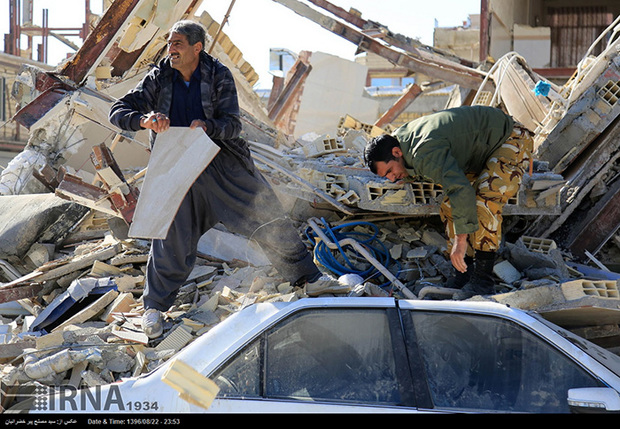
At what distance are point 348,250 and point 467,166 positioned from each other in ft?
4.61

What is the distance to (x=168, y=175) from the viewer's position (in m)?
4.49

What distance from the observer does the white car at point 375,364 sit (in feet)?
9.49

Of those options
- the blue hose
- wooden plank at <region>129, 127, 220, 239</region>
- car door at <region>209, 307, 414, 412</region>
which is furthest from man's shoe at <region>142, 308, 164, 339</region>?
car door at <region>209, 307, 414, 412</region>

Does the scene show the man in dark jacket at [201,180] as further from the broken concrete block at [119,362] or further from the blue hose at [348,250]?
the blue hose at [348,250]

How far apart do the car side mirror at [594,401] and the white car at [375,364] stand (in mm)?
176

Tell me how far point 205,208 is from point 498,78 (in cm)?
492

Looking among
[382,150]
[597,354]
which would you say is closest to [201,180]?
[382,150]

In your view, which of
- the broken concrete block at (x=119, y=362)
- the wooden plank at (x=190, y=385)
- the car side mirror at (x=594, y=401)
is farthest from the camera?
the broken concrete block at (x=119, y=362)

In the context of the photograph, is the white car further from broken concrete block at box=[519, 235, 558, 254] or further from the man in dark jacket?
broken concrete block at box=[519, 235, 558, 254]

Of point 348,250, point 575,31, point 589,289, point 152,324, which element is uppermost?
point 575,31

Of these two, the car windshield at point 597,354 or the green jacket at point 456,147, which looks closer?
the car windshield at point 597,354

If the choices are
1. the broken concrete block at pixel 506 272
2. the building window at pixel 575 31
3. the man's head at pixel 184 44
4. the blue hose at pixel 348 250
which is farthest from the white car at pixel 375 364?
the building window at pixel 575 31

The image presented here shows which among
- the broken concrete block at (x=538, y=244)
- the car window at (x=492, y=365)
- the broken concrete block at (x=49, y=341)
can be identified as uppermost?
the car window at (x=492, y=365)

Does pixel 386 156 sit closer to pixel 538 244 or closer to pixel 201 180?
pixel 201 180
